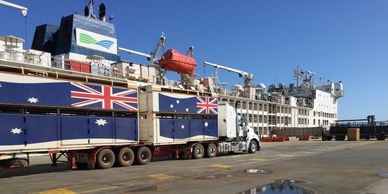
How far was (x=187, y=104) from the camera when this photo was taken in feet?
81.8

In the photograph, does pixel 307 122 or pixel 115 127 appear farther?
pixel 307 122

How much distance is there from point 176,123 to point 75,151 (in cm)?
705

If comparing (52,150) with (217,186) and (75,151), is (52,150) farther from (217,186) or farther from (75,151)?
(217,186)

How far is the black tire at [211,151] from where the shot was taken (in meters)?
26.8

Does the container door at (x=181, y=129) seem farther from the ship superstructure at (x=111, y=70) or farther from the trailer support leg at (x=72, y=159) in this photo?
the trailer support leg at (x=72, y=159)

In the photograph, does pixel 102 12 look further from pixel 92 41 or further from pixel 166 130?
pixel 166 130

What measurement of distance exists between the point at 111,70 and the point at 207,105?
1540 cm

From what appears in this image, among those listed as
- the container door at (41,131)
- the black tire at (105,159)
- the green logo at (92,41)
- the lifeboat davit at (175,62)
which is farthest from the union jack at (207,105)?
the green logo at (92,41)

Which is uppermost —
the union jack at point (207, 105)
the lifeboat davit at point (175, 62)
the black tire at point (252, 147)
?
the lifeboat davit at point (175, 62)

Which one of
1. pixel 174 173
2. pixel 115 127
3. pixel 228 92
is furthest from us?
pixel 228 92

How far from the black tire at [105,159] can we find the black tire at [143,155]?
172 centimetres

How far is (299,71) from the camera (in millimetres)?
106062

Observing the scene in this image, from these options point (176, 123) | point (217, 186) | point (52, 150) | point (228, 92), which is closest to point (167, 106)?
point (176, 123)

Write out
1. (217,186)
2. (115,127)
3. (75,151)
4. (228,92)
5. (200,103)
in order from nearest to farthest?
(217,186) < (75,151) < (115,127) < (200,103) < (228,92)
